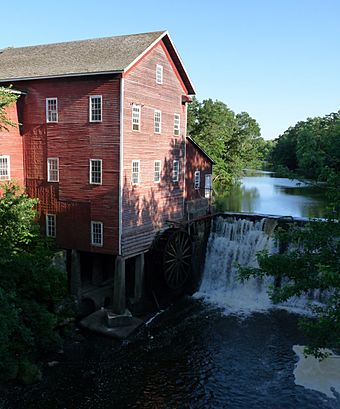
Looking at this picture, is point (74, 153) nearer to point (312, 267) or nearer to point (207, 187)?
point (207, 187)

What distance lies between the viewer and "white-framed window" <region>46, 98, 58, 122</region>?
21031 mm

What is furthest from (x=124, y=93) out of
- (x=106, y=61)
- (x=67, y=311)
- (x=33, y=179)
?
(x=67, y=311)

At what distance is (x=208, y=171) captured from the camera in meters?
29.7

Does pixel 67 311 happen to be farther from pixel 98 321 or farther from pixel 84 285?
pixel 84 285

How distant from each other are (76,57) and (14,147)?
5608 millimetres

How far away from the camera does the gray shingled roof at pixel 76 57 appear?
20.0 metres

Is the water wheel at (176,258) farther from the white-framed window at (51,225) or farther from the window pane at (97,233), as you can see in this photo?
the white-framed window at (51,225)

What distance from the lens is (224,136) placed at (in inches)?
2003

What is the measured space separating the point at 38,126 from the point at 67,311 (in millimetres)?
9416

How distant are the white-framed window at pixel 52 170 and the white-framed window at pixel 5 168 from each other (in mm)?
1947

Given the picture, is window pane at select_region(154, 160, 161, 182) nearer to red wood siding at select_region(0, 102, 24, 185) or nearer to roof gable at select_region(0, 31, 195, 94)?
Result: roof gable at select_region(0, 31, 195, 94)

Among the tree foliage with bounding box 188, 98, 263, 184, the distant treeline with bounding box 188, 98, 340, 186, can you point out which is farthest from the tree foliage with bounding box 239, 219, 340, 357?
the tree foliage with bounding box 188, 98, 263, 184

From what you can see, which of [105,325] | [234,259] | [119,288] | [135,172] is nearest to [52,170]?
[135,172]

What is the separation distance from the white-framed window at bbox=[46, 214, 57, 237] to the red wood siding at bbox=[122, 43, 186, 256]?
13.1ft
